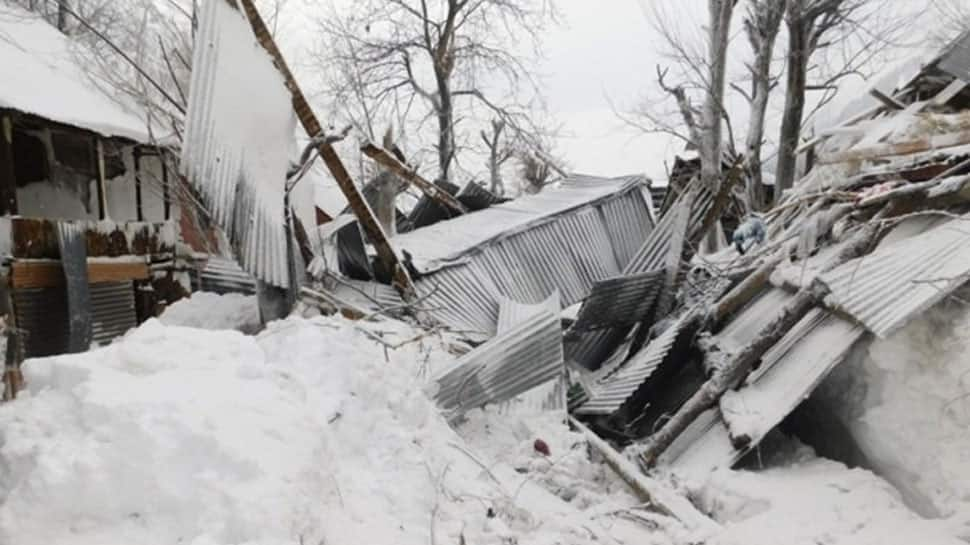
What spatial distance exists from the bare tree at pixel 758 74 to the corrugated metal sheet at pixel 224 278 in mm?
9888

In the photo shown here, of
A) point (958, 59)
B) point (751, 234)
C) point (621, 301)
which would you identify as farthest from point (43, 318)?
point (958, 59)

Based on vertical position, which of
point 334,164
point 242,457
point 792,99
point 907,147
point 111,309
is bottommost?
point 111,309

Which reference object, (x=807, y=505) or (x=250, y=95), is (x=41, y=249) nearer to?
(x=250, y=95)

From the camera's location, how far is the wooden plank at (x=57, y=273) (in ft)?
22.9

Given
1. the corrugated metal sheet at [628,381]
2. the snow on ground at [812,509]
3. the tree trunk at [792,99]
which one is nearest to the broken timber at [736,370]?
the snow on ground at [812,509]

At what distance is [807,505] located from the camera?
3438 millimetres

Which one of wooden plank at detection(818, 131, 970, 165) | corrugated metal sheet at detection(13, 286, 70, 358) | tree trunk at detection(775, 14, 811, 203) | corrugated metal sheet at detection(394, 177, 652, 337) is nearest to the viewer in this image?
wooden plank at detection(818, 131, 970, 165)

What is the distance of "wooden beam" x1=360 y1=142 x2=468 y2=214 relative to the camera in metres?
7.44

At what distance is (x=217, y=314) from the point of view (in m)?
6.24

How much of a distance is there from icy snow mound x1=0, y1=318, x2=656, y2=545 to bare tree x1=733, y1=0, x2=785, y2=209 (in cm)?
1132

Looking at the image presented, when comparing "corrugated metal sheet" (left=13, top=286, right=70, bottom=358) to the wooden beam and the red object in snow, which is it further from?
the red object in snow

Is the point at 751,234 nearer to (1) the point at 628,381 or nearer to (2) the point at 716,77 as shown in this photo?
(1) the point at 628,381

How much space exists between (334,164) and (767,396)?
4208 millimetres

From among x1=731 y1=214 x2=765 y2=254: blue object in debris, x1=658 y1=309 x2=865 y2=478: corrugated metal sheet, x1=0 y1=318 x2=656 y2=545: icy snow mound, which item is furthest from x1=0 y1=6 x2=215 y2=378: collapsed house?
x1=731 y1=214 x2=765 y2=254: blue object in debris
